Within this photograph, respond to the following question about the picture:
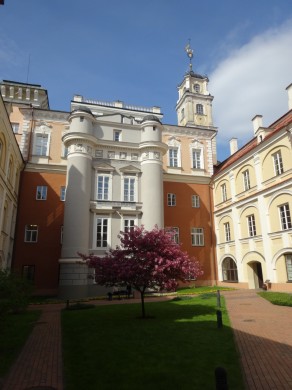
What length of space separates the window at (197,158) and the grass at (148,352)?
82.6 feet

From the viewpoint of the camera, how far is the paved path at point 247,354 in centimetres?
724

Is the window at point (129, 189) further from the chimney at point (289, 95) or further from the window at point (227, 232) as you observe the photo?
the chimney at point (289, 95)

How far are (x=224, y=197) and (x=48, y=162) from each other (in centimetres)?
1983

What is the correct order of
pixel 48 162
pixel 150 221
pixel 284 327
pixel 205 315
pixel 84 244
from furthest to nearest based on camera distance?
pixel 48 162 → pixel 150 221 → pixel 84 244 → pixel 205 315 → pixel 284 327

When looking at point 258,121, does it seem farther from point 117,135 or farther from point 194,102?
point 194,102

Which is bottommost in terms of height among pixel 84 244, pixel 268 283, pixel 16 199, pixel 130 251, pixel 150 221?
pixel 268 283

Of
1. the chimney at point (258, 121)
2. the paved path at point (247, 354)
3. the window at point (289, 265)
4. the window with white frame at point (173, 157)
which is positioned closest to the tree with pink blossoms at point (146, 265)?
the paved path at point (247, 354)

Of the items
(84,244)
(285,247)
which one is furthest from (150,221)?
(285,247)

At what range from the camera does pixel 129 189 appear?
31297 millimetres

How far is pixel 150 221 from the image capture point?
30.2 m

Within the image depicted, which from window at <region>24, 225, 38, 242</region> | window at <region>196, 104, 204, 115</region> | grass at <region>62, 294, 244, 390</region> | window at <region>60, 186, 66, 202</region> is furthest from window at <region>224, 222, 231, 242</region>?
window at <region>196, 104, 204, 115</region>

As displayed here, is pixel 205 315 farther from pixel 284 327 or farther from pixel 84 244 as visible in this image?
pixel 84 244

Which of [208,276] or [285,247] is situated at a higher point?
[285,247]

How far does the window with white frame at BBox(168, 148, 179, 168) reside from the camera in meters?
37.2
